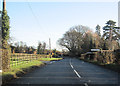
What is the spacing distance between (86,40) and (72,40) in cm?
895

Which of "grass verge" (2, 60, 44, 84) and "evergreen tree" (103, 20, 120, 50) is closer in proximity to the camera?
"grass verge" (2, 60, 44, 84)

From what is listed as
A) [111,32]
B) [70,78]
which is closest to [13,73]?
[70,78]

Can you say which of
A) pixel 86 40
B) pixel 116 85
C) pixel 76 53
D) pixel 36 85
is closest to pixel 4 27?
pixel 36 85

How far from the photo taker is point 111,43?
189ft

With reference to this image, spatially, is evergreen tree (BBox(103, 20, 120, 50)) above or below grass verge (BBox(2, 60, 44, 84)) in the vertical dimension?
above

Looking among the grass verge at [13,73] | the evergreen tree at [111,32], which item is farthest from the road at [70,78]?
the evergreen tree at [111,32]

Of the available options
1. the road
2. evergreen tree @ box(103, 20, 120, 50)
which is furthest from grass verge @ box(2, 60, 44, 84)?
evergreen tree @ box(103, 20, 120, 50)

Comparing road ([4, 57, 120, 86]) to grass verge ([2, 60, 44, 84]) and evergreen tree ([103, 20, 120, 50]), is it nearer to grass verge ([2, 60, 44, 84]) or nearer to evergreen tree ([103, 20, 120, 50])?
grass verge ([2, 60, 44, 84])

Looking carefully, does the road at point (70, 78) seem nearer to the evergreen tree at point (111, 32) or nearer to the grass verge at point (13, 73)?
the grass verge at point (13, 73)

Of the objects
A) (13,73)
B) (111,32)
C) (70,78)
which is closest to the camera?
(70,78)

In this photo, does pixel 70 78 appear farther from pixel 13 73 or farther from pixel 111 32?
pixel 111 32

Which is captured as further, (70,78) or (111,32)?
(111,32)

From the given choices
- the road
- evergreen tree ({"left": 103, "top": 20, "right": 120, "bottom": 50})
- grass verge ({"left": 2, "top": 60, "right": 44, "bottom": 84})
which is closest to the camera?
the road

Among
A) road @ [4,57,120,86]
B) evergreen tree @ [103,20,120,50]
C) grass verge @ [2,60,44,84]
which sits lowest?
road @ [4,57,120,86]
